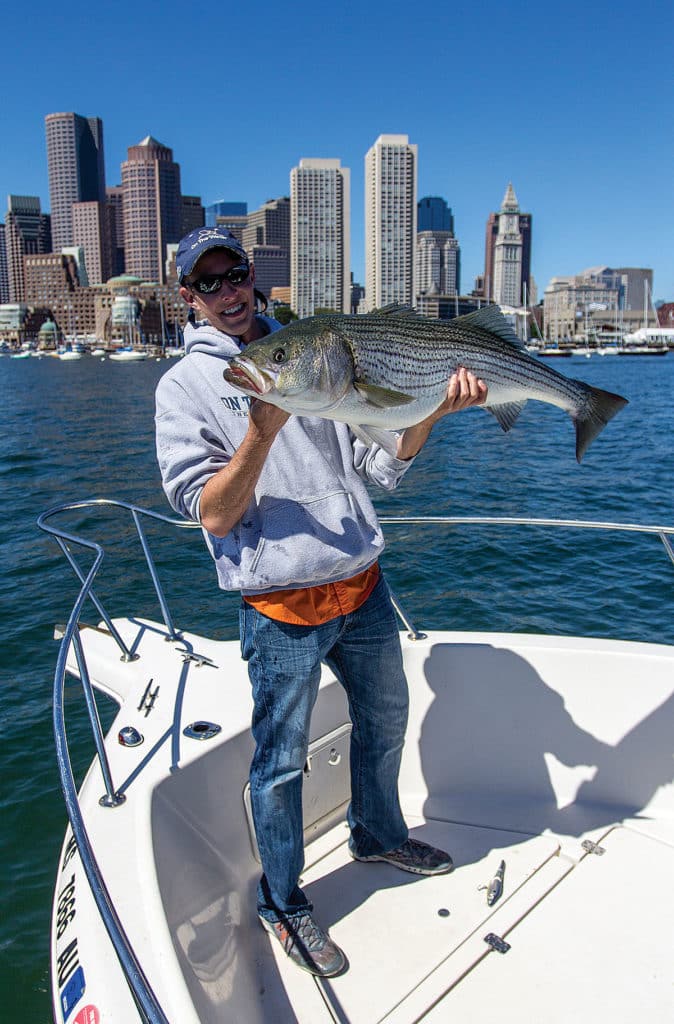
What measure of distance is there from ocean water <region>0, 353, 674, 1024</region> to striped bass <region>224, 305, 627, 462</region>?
3.34m

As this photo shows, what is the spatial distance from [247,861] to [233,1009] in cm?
79

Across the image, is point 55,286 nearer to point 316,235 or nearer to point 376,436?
point 316,235

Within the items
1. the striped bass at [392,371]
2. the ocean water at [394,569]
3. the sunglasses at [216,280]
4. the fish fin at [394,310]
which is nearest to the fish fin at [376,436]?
the striped bass at [392,371]

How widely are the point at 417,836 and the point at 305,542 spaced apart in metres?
1.97

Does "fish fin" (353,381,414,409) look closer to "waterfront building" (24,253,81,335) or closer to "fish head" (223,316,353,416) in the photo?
"fish head" (223,316,353,416)

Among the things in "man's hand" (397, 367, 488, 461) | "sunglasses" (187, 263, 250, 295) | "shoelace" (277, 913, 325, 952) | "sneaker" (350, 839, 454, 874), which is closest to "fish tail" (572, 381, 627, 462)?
"man's hand" (397, 367, 488, 461)

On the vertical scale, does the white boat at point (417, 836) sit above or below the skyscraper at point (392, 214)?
below

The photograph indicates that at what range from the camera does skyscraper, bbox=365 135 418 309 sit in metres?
168

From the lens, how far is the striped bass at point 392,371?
2.08m

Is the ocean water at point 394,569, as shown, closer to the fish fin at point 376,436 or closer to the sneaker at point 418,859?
the sneaker at point 418,859

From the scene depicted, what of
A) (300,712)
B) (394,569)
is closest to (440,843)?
(300,712)

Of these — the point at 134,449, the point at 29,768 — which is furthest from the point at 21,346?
the point at 29,768

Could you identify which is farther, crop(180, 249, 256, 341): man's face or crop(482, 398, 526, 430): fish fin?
crop(482, 398, 526, 430): fish fin

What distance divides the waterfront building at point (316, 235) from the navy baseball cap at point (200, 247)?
542 feet
